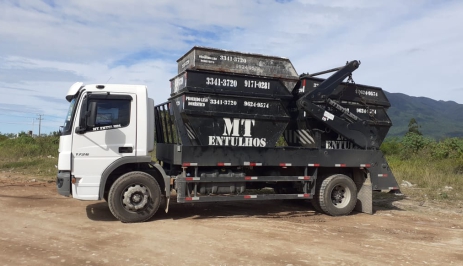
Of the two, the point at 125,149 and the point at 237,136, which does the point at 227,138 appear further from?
the point at 125,149

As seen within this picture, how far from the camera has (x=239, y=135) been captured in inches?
342

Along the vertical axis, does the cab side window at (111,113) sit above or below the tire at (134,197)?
above

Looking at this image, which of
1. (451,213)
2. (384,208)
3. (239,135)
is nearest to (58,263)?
(239,135)

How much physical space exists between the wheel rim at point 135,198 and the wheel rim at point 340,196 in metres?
4.52

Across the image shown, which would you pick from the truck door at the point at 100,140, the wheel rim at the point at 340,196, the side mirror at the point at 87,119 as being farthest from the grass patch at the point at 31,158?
the wheel rim at the point at 340,196

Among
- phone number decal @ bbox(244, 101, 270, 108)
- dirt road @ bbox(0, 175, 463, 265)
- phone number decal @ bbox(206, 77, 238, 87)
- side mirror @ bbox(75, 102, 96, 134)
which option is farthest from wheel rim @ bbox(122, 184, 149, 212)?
phone number decal @ bbox(244, 101, 270, 108)

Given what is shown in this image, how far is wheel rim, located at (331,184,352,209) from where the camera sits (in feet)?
31.8

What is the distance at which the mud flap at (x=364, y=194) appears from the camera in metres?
9.83

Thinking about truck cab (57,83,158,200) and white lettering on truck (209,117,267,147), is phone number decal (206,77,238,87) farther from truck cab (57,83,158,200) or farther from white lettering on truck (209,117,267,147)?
truck cab (57,83,158,200)

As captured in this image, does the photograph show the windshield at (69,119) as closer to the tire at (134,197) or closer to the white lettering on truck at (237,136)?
the tire at (134,197)

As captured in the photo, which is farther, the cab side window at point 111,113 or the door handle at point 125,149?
the door handle at point 125,149

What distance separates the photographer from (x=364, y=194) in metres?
9.94

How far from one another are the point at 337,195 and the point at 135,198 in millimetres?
4849

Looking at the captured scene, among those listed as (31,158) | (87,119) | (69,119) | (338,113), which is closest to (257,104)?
(338,113)
